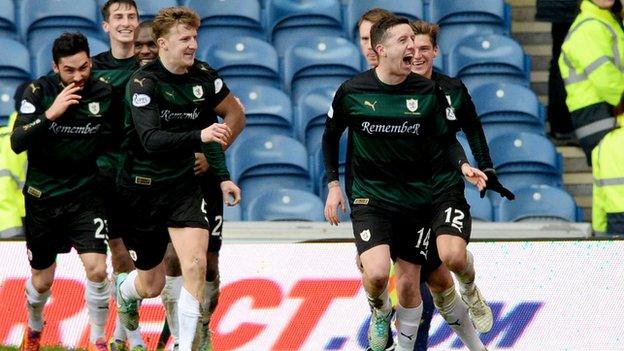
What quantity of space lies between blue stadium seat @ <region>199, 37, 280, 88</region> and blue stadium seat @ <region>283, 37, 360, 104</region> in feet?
0.59

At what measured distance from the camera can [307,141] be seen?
12961mm

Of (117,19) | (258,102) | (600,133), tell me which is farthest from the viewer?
(258,102)

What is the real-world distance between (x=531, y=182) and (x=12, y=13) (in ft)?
14.8

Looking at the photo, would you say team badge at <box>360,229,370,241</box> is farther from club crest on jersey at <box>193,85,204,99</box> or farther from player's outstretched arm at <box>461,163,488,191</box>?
club crest on jersey at <box>193,85,204,99</box>

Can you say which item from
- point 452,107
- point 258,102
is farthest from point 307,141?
point 452,107

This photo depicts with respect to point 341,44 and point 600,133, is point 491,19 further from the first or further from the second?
point 600,133

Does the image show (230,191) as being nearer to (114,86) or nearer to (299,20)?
(114,86)

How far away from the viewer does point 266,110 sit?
1284 cm

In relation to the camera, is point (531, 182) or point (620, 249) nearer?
point (620, 249)

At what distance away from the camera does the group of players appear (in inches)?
357

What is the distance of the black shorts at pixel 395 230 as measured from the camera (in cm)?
909

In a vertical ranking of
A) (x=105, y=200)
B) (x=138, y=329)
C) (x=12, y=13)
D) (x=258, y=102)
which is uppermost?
(x=12, y=13)

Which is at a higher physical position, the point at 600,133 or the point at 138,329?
the point at 600,133

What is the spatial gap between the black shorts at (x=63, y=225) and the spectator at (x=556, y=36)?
5.11m
